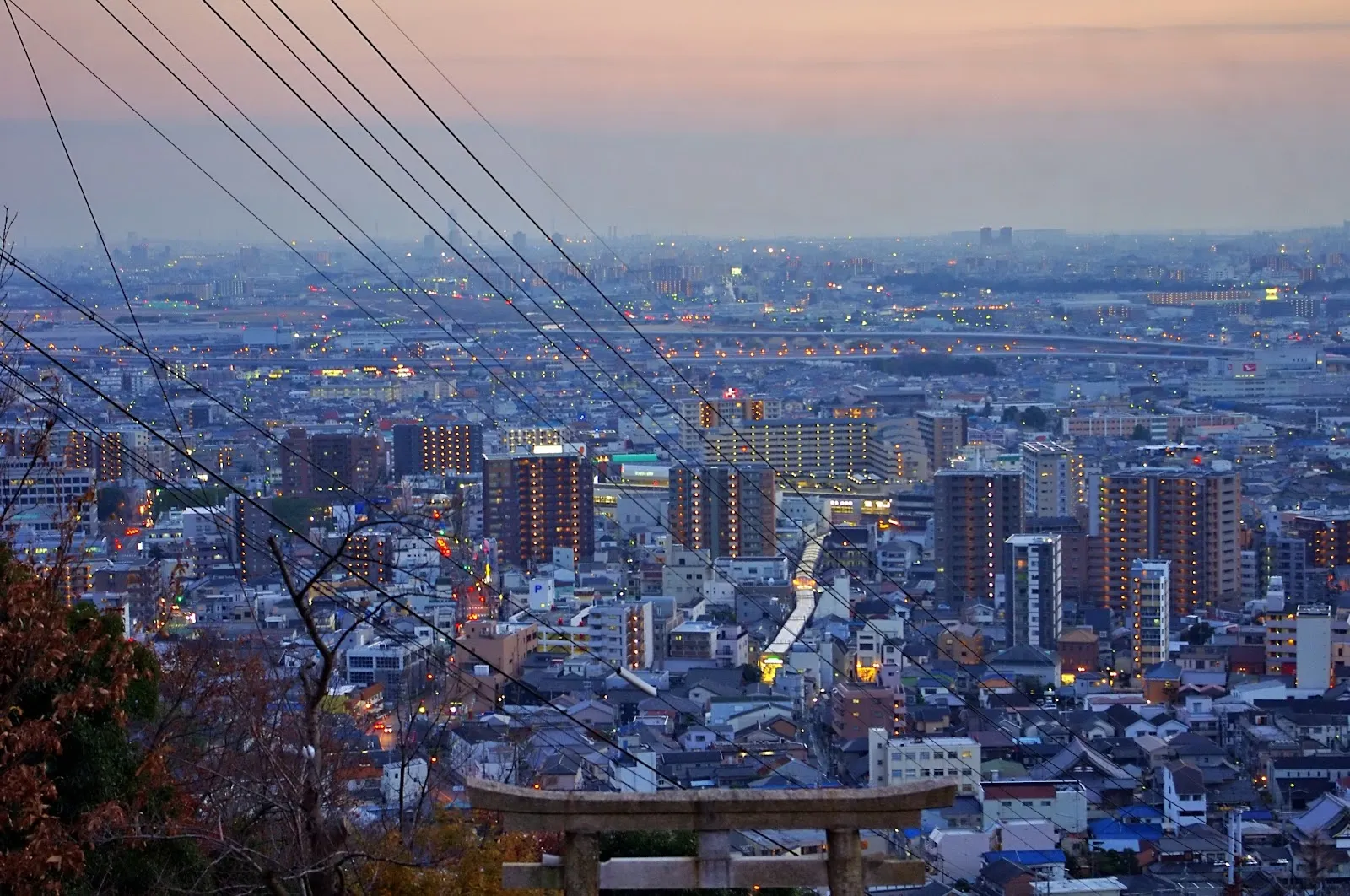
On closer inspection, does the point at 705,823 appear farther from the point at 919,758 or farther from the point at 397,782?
the point at 919,758

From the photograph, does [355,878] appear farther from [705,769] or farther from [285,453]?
[285,453]

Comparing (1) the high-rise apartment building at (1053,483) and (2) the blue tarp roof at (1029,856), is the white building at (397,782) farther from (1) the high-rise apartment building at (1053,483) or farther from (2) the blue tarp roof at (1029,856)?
(1) the high-rise apartment building at (1053,483)

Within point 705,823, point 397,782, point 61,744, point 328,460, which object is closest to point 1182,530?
point 328,460

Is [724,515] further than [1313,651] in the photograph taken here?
Yes

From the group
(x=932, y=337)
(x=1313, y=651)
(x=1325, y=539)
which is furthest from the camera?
(x=932, y=337)

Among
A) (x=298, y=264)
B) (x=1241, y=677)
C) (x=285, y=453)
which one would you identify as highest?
(x=298, y=264)

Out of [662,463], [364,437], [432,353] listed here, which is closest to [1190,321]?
[432,353]
